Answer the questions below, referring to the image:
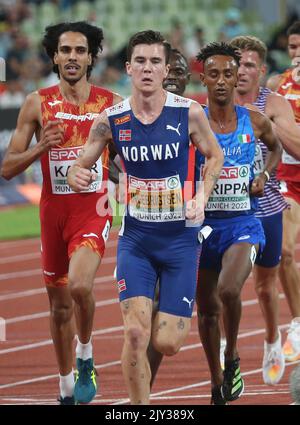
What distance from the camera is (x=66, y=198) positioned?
8789 mm

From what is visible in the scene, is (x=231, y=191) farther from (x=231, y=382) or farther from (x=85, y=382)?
(x=85, y=382)

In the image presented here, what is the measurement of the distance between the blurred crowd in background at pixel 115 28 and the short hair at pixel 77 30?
11.5 meters

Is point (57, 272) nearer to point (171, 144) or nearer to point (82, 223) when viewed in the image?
point (82, 223)

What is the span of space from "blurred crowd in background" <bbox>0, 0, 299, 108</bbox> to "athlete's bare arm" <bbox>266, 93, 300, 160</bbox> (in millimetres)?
11216

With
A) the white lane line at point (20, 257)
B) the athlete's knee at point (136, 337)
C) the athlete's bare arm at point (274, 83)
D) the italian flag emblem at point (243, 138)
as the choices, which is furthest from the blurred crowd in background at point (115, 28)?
the athlete's knee at point (136, 337)

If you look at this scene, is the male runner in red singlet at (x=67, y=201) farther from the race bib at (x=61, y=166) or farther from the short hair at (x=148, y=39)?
the short hair at (x=148, y=39)

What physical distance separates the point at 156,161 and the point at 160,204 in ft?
0.89

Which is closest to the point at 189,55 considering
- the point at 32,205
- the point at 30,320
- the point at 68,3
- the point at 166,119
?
the point at 68,3

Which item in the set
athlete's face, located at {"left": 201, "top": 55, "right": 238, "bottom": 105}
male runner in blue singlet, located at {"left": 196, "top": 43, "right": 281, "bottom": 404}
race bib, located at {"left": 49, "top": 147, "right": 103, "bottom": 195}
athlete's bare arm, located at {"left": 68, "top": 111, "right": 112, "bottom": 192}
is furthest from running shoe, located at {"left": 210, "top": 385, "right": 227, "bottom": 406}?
athlete's face, located at {"left": 201, "top": 55, "right": 238, "bottom": 105}

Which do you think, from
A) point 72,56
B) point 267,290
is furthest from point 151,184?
point 267,290

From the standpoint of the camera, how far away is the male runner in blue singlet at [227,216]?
27.7ft

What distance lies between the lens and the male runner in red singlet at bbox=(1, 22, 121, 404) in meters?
8.68

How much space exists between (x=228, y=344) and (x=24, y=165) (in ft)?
6.15

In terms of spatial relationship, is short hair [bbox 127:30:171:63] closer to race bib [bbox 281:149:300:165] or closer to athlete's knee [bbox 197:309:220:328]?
athlete's knee [bbox 197:309:220:328]
